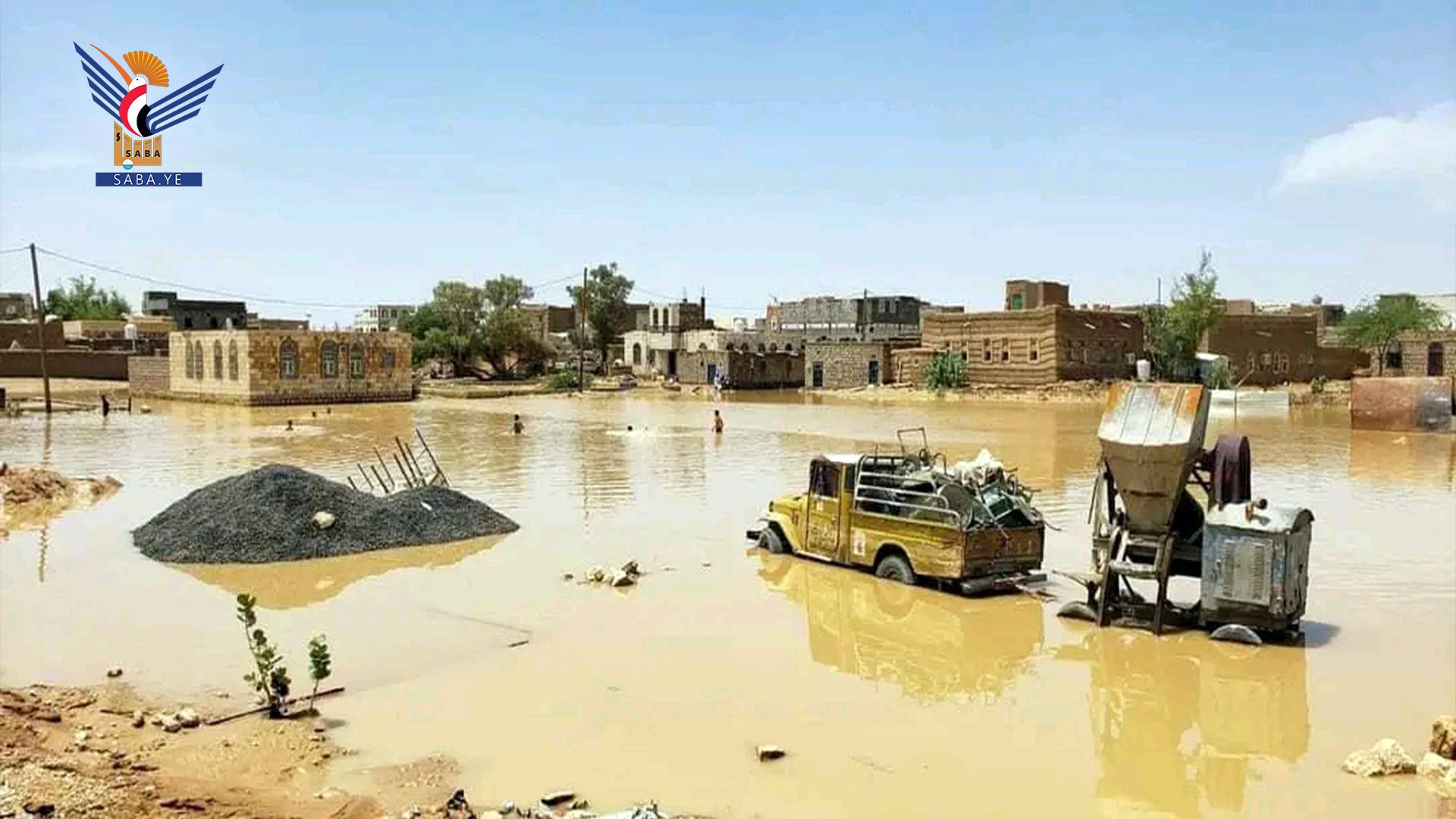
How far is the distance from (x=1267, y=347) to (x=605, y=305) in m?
45.4

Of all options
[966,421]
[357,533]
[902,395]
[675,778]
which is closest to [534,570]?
[357,533]

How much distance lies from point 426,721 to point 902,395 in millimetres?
50413

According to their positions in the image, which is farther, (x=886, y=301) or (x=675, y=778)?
(x=886, y=301)

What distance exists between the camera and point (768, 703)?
1012 centimetres

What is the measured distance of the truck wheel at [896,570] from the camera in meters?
13.9

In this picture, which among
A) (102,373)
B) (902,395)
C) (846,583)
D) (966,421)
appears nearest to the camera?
(846,583)

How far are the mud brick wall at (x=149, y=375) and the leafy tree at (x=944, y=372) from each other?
38729 mm

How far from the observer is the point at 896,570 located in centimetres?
1412

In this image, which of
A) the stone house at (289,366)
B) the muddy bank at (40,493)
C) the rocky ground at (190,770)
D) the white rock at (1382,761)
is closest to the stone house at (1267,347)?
the stone house at (289,366)

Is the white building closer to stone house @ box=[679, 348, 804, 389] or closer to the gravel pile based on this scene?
stone house @ box=[679, 348, 804, 389]

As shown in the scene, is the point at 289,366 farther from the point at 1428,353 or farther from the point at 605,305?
the point at 1428,353

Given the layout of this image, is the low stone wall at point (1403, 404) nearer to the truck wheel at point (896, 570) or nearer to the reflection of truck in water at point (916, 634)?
the reflection of truck in water at point (916, 634)

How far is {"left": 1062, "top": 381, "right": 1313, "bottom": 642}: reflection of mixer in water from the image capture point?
11125mm

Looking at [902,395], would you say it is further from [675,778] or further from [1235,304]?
[675,778]
